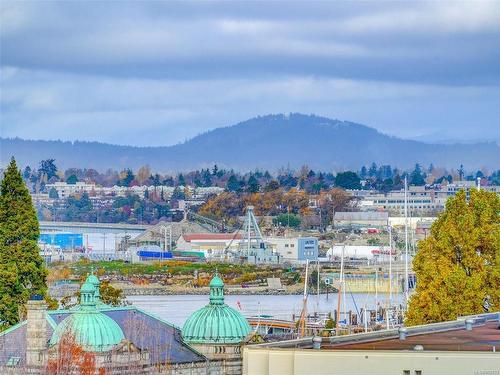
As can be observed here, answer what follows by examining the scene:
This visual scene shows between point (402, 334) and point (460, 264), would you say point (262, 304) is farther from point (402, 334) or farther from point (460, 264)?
point (402, 334)

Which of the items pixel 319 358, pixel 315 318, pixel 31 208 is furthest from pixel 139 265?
pixel 319 358

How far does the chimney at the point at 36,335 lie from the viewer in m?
51.6

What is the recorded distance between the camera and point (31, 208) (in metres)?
63.2

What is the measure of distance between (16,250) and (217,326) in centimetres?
998

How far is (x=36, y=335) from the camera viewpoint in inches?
2060

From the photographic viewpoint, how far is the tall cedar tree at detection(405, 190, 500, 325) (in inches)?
2280

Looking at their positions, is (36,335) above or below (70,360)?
above

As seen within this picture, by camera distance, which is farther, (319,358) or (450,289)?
(450,289)

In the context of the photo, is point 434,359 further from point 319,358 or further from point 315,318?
point 315,318

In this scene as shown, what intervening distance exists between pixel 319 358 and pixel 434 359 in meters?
1.81

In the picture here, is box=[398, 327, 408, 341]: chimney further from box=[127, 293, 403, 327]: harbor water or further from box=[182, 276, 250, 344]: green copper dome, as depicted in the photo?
box=[127, 293, 403, 327]: harbor water

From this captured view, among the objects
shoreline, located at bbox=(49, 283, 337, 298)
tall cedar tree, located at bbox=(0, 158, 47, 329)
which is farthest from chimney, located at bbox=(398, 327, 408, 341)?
shoreline, located at bbox=(49, 283, 337, 298)

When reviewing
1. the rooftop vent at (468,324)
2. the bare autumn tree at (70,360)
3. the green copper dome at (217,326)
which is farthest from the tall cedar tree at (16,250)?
the rooftop vent at (468,324)

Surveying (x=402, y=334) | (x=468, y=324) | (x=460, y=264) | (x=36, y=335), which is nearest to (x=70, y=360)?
(x=36, y=335)
